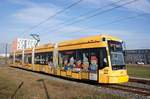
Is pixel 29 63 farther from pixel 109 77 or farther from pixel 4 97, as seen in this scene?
pixel 4 97

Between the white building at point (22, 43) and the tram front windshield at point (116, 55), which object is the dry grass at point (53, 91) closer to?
the tram front windshield at point (116, 55)

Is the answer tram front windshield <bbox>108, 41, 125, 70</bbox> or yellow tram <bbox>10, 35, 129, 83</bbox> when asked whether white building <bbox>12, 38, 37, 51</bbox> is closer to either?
yellow tram <bbox>10, 35, 129, 83</bbox>

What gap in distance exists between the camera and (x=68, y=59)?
1920 cm

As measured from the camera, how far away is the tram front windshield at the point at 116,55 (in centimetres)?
1526

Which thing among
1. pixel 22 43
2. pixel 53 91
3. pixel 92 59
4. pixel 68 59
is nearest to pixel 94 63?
pixel 92 59

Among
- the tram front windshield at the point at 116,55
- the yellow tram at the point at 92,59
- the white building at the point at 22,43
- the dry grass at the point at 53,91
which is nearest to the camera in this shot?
the dry grass at the point at 53,91

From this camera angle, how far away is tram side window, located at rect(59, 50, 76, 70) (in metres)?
18.5

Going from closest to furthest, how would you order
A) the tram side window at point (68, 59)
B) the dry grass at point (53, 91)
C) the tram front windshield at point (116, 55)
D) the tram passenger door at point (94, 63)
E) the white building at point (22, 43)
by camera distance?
the dry grass at point (53, 91), the tram front windshield at point (116, 55), the tram passenger door at point (94, 63), the tram side window at point (68, 59), the white building at point (22, 43)

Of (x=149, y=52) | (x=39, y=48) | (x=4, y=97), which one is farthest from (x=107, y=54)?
(x=149, y=52)

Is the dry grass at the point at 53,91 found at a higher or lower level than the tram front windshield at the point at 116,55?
lower

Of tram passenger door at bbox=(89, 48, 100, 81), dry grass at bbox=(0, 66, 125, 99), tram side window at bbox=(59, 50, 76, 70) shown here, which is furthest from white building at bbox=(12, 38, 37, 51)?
dry grass at bbox=(0, 66, 125, 99)

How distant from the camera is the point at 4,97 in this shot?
9906 millimetres

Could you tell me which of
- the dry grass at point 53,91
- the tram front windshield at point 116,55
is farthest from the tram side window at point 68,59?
the tram front windshield at point 116,55

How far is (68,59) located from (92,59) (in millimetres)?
3699
